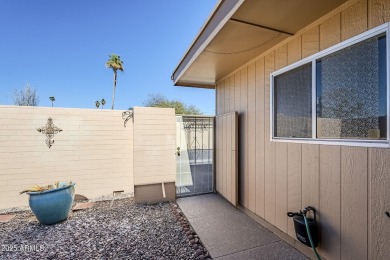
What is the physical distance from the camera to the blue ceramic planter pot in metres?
2.91

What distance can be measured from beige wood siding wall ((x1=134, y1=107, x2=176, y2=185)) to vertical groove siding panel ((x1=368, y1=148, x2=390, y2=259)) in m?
3.34

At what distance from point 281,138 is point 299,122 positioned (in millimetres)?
356

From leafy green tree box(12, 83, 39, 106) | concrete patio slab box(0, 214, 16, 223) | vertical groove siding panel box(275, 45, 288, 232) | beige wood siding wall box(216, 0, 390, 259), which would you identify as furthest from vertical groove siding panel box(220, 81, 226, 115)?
leafy green tree box(12, 83, 39, 106)

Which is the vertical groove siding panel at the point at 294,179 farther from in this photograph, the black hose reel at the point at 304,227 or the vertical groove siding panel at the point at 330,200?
the vertical groove siding panel at the point at 330,200

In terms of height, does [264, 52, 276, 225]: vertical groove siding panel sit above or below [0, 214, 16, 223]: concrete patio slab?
above

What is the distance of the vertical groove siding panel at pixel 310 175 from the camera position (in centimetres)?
202

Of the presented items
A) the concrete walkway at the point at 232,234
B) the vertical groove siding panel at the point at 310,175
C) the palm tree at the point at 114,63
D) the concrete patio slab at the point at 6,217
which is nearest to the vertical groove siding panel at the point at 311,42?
the vertical groove siding panel at the point at 310,175

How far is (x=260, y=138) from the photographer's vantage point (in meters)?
2.98

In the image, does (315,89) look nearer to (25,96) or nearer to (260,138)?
(260,138)

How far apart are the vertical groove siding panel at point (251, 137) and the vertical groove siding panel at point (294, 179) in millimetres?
781

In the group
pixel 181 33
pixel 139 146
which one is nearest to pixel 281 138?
pixel 139 146

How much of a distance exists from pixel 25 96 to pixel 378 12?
52.3ft

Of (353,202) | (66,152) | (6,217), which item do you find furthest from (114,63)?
(353,202)

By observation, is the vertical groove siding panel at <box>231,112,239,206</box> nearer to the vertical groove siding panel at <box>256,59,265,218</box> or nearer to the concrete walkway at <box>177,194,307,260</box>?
the concrete walkway at <box>177,194,307,260</box>
